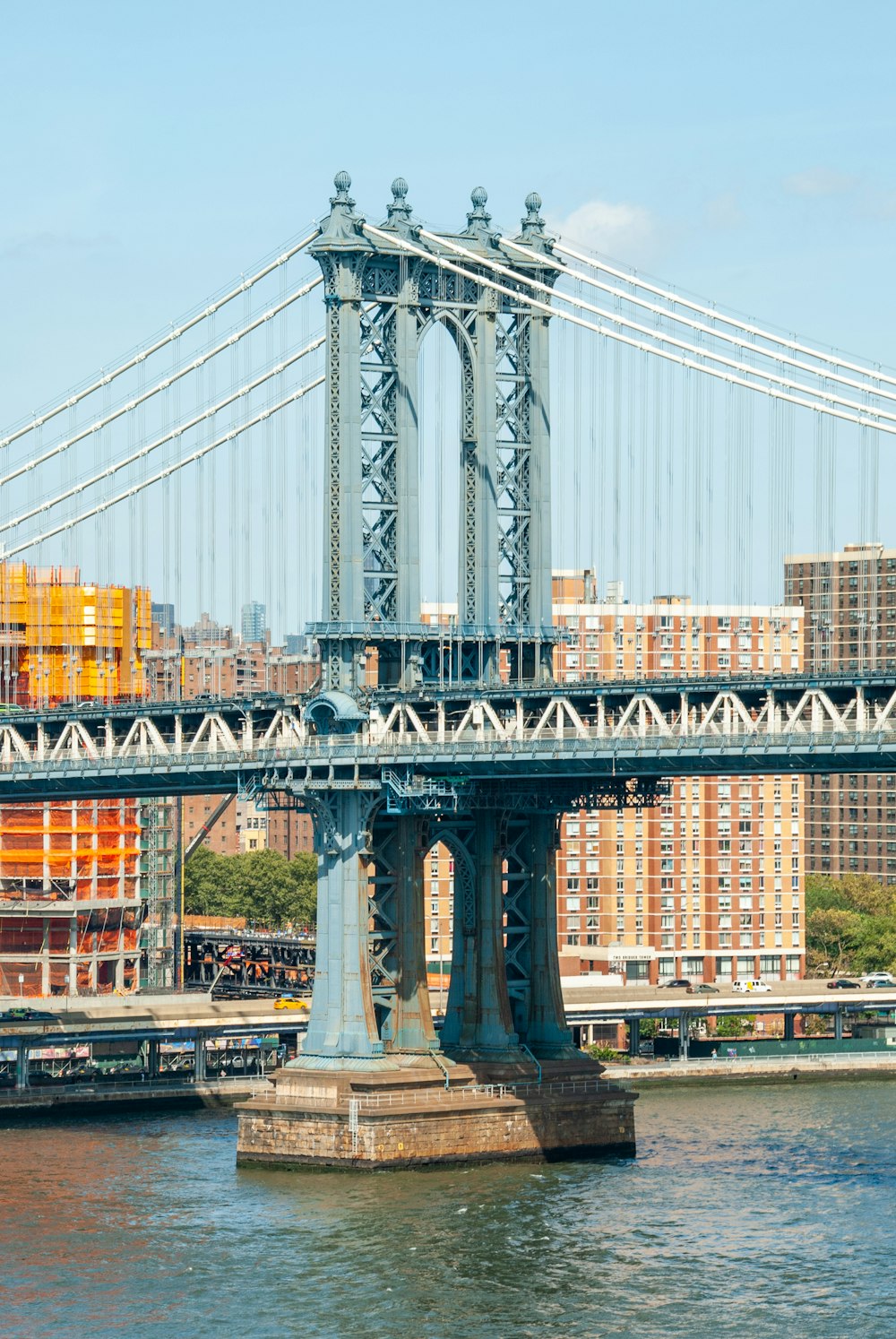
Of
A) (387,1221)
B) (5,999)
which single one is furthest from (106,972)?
(387,1221)

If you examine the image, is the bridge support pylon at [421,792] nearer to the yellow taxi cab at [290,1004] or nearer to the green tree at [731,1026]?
the yellow taxi cab at [290,1004]

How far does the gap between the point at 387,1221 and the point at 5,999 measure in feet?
214

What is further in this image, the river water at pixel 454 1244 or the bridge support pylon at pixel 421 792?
the bridge support pylon at pixel 421 792

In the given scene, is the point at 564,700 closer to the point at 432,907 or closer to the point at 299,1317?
the point at 299,1317

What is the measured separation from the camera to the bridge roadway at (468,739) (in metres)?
93.5

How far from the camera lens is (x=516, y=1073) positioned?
108 metres

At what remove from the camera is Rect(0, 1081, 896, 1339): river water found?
7925 cm

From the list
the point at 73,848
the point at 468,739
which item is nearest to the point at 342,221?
the point at 468,739

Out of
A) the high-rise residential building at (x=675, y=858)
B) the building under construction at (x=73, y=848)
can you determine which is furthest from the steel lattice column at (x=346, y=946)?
the high-rise residential building at (x=675, y=858)

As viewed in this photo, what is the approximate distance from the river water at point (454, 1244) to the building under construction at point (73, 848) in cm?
4773

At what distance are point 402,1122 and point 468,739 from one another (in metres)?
13.7

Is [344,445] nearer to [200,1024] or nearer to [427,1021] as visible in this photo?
[427,1021]

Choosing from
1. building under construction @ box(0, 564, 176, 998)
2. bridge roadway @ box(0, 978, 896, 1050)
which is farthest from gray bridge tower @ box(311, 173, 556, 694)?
building under construction @ box(0, 564, 176, 998)

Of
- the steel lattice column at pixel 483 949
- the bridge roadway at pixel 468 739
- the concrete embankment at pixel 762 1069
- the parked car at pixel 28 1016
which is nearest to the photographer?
the bridge roadway at pixel 468 739
